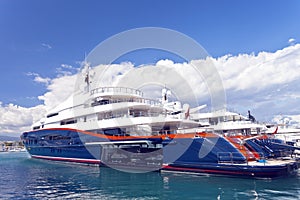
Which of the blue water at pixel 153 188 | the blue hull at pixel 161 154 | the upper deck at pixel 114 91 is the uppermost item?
the upper deck at pixel 114 91

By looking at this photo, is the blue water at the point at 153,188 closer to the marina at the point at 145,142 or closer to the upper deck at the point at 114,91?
the marina at the point at 145,142

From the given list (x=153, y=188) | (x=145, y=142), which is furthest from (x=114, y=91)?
(x=153, y=188)

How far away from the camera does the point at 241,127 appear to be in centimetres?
3278

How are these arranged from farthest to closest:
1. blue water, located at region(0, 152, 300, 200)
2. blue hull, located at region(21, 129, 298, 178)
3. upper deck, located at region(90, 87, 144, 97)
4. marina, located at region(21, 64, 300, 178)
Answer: upper deck, located at region(90, 87, 144, 97), marina, located at region(21, 64, 300, 178), blue hull, located at region(21, 129, 298, 178), blue water, located at region(0, 152, 300, 200)

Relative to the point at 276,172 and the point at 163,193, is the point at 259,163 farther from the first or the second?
the point at 163,193

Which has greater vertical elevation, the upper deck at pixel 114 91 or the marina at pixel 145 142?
the upper deck at pixel 114 91

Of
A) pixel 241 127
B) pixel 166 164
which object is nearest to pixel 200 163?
pixel 166 164

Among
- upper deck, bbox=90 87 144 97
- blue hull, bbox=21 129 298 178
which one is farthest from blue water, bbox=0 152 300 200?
upper deck, bbox=90 87 144 97

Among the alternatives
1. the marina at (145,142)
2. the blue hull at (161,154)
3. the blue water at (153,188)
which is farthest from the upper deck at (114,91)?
the blue water at (153,188)

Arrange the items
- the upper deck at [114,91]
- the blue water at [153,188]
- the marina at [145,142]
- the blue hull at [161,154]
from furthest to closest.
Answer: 1. the upper deck at [114,91]
2. the marina at [145,142]
3. the blue hull at [161,154]
4. the blue water at [153,188]

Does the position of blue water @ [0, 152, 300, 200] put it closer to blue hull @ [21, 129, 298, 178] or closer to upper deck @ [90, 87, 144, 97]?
blue hull @ [21, 129, 298, 178]

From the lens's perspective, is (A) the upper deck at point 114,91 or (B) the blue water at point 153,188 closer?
(B) the blue water at point 153,188

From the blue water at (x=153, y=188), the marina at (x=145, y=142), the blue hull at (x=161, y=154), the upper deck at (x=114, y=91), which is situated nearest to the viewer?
the blue water at (x=153, y=188)

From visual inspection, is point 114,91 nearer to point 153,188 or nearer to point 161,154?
point 161,154
